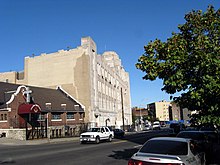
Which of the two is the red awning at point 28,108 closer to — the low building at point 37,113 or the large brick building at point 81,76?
the low building at point 37,113

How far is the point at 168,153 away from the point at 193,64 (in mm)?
3697

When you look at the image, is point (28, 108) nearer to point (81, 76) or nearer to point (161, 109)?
point (81, 76)

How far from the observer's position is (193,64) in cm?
1047

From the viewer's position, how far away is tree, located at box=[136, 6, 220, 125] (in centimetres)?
985

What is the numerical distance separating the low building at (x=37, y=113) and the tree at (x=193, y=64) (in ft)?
99.3

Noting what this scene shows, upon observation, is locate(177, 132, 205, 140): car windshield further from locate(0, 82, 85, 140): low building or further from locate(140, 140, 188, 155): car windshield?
locate(0, 82, 85, 140): low building

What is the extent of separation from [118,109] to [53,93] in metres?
31.0

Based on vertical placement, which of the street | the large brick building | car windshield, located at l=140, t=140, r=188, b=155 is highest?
the large brick building

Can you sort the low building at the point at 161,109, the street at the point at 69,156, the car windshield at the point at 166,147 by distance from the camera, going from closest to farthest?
the car windshield at the point at 166,147 → the street at the point at 69,156 → the low building at the point at 161,109

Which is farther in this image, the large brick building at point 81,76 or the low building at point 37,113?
the large brick building at point 81,76

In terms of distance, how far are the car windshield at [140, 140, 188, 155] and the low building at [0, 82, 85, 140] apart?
1267 inches

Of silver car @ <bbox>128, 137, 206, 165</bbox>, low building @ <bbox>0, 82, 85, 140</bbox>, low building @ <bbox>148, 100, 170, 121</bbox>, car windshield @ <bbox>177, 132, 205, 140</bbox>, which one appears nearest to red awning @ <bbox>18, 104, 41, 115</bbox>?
low building @ <bbox>0, 82, 85, 140</bbox>

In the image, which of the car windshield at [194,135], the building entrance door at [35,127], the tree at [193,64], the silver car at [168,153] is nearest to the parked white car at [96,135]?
the building entrance door at [35,127]

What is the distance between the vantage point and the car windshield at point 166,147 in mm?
8320
